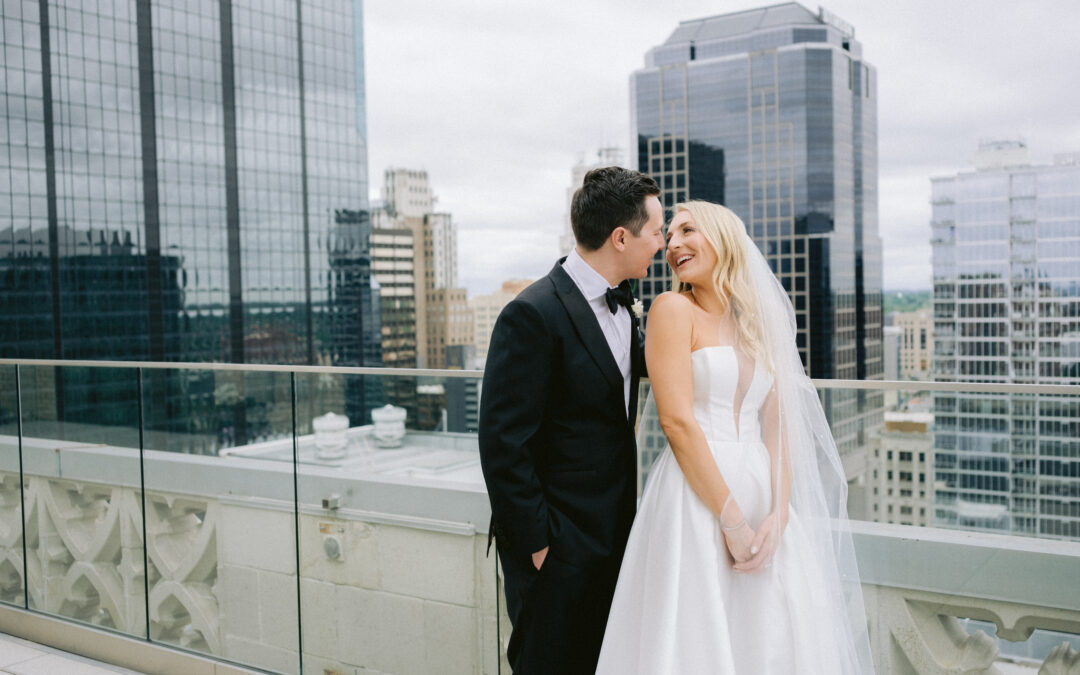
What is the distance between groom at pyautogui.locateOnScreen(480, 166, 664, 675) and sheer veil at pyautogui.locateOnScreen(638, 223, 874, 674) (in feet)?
0.88

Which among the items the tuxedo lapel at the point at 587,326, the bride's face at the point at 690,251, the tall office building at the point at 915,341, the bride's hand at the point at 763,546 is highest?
the bride's face at the point at 690,251

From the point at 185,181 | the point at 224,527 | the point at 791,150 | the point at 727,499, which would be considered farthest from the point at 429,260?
the point at 727,499

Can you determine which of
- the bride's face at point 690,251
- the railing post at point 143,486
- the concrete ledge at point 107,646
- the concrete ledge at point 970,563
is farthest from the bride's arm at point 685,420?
the railing post at point 143,486

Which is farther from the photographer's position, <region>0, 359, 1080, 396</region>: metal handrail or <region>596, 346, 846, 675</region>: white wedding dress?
<region>0, 359, 1080, 396</region>: metal handrail

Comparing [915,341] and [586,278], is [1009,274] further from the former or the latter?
[586,278]

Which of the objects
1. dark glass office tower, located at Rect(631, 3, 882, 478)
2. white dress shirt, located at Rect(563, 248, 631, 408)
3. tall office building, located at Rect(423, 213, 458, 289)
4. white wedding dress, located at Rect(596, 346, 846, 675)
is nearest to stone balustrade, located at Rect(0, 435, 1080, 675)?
white wedding dress, located at Rect(596, 346, 846, 675)

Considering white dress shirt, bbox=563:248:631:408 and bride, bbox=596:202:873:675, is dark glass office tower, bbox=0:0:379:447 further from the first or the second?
bride, bbox=596:202:873:675

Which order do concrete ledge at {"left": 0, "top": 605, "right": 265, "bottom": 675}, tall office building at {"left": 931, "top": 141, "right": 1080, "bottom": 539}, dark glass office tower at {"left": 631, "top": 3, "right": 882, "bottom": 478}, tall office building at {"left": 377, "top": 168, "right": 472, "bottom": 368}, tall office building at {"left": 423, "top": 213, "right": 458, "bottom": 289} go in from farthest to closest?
tall office building at {"left": 423, "top": 213, "right": 458, "bottom": 289}
tall office building at {"left": 377, "top": 168, "right": 472, "bottom": 368}
dark glass office tower at {"left": 631, "top": 3, "right": 882, "bottom": 478}
tall office building at {"left": 931, "top": 141, "right": 1080, "bottom": 539}
concrete ledge at {"left": 0, "top": 605, "right": 265, "bottom": 675}

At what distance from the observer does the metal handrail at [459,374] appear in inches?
73.0

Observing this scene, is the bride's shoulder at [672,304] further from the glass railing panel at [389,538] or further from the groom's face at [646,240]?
the glass railing panel at [389,538]

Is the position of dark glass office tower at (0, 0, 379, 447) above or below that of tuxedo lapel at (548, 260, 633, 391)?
above

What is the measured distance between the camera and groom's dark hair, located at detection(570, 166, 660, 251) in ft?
5.50

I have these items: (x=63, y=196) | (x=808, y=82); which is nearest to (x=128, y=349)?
(x=63, y=196)

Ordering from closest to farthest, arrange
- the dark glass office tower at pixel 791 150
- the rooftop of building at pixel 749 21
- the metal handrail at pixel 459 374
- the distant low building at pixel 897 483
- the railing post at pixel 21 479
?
the metal handrail at pixel 459 374, the distant low building at pixel 897 483, the railing post at pixel 21 479, the dark glass office tower at pixel 791 150, the rooftop of building at pixel 749 21
